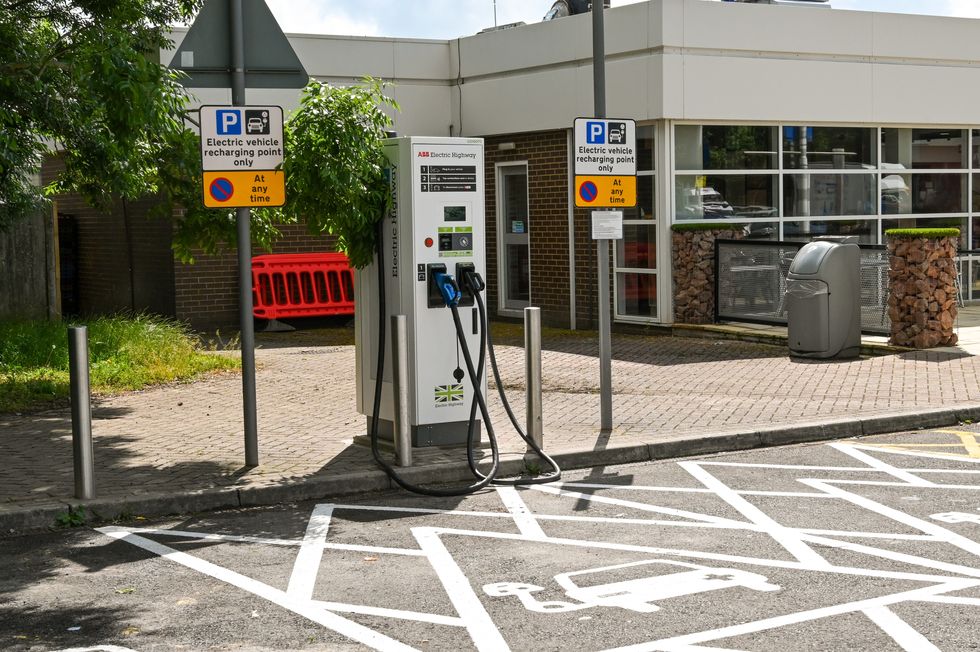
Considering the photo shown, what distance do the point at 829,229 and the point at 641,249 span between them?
307 centimetres

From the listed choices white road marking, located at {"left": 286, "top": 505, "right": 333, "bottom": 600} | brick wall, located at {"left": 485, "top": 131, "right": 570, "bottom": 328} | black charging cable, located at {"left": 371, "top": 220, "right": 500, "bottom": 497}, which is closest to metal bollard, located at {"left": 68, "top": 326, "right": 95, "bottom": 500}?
white road marking, located at {"left": 286, "top": 505, "right": 333, "bottom": 600}

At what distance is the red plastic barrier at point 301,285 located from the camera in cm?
1978

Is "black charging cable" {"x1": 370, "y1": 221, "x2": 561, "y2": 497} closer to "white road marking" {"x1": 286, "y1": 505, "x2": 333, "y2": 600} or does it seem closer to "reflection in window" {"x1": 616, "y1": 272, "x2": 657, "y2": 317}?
"white road marking" {"x1": 286, "y1": 505, "x2": 333, "y2": 600}

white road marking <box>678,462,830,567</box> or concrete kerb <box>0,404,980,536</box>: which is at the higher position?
concrete kerb <box>0,404,980,536</box>

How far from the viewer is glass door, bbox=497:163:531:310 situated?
66.5 ft

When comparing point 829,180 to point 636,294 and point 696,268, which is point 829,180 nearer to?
point 696,268

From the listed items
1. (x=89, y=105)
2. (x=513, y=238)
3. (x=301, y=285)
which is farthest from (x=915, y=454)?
(x=301, y=285)

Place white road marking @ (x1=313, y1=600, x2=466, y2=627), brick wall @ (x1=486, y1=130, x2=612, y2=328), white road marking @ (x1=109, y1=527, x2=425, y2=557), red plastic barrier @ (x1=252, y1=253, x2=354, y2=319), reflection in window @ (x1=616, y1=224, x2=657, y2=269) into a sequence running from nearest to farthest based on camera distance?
white road marking @ (x1=313, y1=600, x2=466, y2=627), white road marking @ (x1=109, y1=527, x2=425, y2=557), reflection in window @ (x1=616, y1=224, x2=657, y2=269), brick wall @ (x1=486, y1=130, x2=612, y2=328), red plastic barrier @ (x1=252, y1=253, x2=354, y2=319)

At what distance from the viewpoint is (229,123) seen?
29.3 feet

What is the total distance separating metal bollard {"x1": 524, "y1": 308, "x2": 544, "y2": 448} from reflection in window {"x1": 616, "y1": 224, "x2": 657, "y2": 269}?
865cm

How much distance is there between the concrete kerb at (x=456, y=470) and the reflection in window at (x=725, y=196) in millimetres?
6967

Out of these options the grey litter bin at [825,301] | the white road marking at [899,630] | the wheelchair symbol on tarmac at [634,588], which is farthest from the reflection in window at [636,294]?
the white road marking at [899,630]

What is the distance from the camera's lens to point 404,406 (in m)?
9.05

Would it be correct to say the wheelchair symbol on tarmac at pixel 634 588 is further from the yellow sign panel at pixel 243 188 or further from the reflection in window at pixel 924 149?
the reflection in window at pixel 924 149
